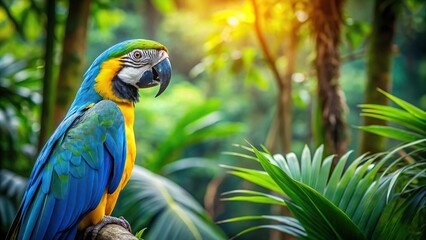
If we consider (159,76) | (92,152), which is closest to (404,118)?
(159,76)


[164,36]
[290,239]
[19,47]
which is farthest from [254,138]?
[290,239]

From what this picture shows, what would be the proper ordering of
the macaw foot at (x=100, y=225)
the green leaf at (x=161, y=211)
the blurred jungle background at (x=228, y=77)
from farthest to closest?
the green leaf at (x=161, y=211)
the blurred jungle background at (x=228, y=77)
the macaw foot at (x=100, y=225)

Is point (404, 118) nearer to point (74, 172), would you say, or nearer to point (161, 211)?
point (74, 172)

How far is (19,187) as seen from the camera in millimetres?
2318

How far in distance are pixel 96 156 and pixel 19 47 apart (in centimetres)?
308

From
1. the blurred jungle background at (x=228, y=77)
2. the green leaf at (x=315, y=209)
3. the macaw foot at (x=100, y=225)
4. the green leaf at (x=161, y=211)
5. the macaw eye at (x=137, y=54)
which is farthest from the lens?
the green leaf at (x=161, y=211)

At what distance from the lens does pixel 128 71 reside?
121 cm

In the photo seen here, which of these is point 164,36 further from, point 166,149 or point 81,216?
point 81,216

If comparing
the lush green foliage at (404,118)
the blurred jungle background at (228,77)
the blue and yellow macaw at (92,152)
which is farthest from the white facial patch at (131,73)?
the lush green foliage at (404,118)

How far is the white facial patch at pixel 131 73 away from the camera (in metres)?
1.21

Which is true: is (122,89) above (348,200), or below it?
above

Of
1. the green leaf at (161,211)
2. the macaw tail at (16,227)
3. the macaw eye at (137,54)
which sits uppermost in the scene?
the macaw eye at (137,54)

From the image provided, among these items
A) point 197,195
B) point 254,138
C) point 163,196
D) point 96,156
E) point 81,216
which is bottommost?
point 197,195

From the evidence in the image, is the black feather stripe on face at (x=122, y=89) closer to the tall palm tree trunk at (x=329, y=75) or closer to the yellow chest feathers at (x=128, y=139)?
the yellow chest feathers at (x=128, y=139)
